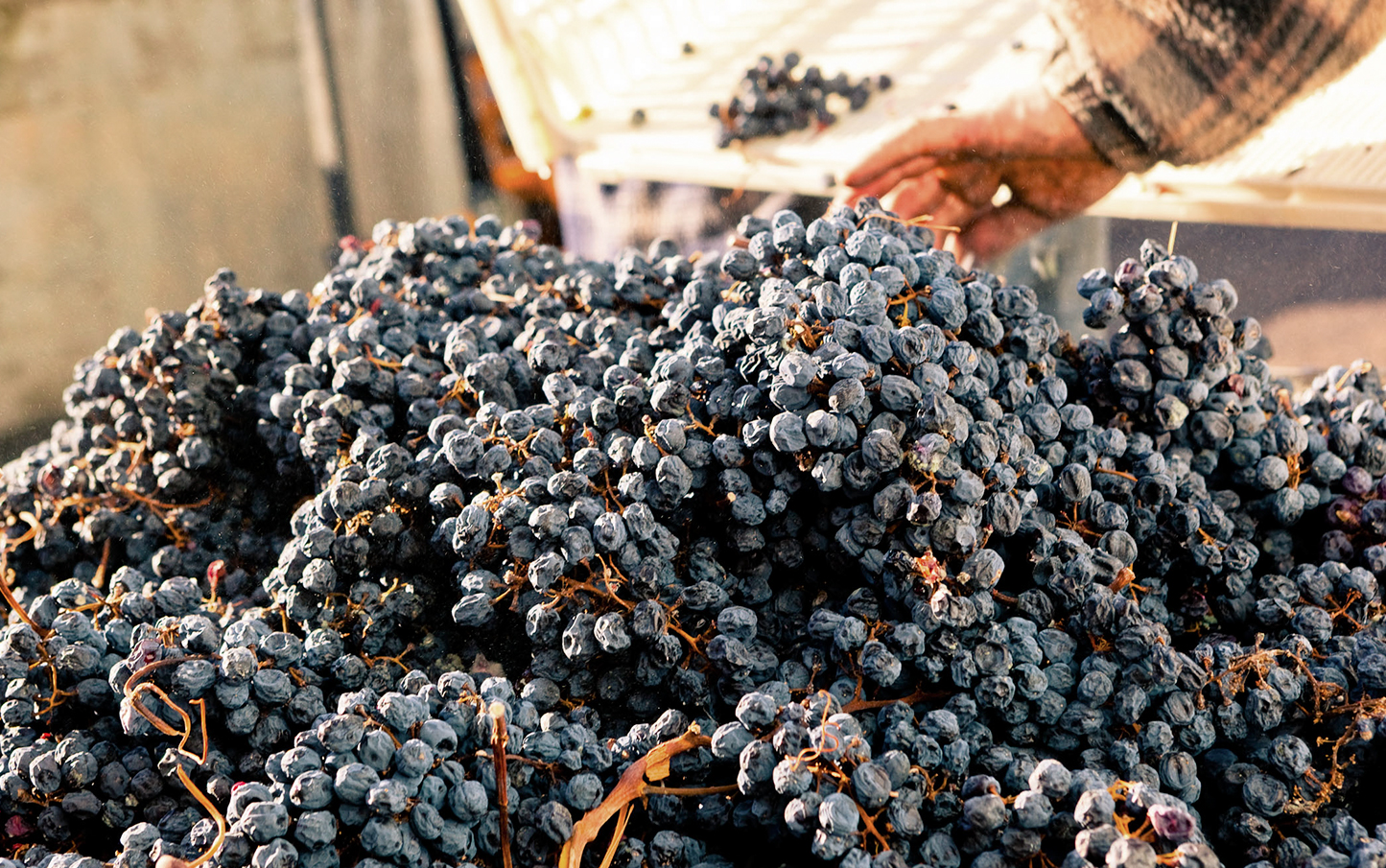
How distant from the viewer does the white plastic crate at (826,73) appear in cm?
106

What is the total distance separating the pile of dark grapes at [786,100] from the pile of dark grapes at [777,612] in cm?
85

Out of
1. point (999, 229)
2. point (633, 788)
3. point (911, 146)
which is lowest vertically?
point (633, 788)

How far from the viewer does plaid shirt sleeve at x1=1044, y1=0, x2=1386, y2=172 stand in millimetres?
958

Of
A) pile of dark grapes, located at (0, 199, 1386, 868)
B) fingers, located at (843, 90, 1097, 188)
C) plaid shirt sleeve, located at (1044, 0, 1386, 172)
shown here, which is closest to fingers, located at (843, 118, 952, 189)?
fingers, located at (843, 90, 1097, 188)

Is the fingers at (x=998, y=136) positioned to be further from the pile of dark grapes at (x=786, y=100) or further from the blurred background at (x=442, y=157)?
the pile of dark grapes at (x=786, y=100)

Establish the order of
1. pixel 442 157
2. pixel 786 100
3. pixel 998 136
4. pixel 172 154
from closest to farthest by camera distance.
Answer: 1. pixel 998 136
2. pixel 786 100
3. pixel 172 154
4. pixel 442 157

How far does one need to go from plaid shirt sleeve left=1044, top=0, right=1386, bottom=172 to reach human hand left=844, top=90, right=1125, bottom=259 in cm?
2

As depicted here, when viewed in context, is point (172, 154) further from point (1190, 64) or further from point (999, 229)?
point (1190, 64)

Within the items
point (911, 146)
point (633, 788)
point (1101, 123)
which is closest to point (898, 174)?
point (911, 146)

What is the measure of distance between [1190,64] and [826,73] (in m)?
0.75

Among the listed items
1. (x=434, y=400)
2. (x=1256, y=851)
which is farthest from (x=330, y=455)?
(x=1256, y=851)

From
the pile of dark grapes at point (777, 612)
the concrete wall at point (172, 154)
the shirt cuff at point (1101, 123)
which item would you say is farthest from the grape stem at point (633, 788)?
the concrete wall at point (172, 154)

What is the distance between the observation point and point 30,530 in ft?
3.09

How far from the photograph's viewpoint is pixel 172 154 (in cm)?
245
